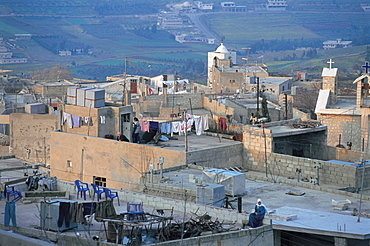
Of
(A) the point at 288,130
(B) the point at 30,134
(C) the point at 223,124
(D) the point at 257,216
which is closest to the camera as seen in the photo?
(D) the point at 257,216

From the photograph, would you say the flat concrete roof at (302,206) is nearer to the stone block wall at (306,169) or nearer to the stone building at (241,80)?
the stone block wall at (306,169)

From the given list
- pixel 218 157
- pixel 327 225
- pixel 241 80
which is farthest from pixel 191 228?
pixel 241 80

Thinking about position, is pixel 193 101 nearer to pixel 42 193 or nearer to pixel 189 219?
pixel 42 193

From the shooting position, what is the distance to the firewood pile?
54.2ft

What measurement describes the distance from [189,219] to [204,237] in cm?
167

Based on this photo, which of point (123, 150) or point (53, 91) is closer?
point (123, 150)

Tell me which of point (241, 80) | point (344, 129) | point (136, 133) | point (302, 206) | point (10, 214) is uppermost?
point (241, 80)

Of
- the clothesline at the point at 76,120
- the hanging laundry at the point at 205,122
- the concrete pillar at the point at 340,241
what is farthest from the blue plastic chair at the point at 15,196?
the hanging laundry at the point at 205,122

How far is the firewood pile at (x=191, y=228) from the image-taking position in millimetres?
16531

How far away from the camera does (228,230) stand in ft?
56.3

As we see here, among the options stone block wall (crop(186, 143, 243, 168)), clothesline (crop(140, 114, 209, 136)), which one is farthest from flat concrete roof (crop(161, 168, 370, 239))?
clothesline (crop(140, 114, 209, 136))

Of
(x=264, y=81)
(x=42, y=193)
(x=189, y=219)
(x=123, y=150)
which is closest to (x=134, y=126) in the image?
(x=123, y=150)

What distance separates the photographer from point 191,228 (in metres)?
17.0

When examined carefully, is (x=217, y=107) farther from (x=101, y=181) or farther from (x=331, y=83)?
(x=101, y=181)
